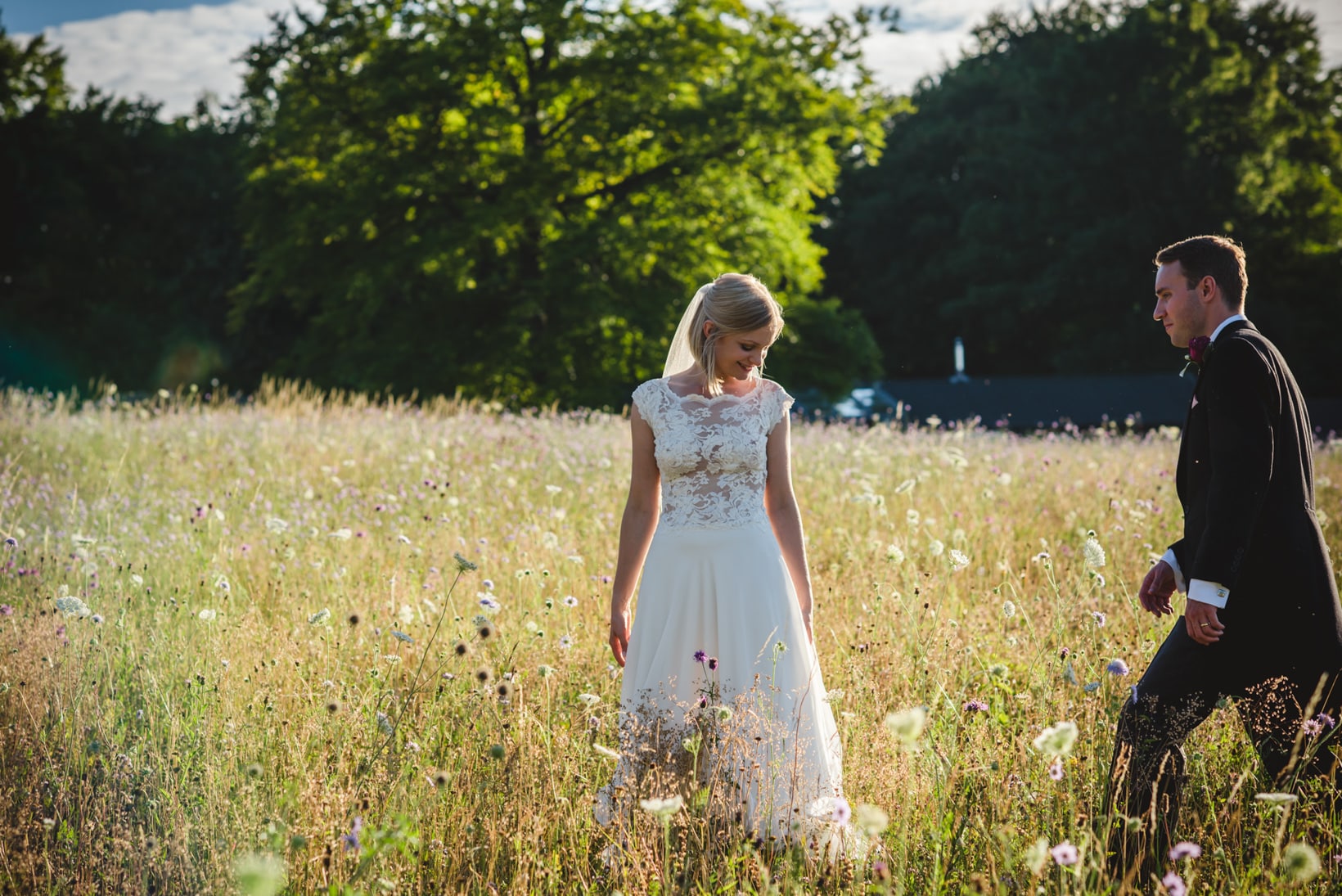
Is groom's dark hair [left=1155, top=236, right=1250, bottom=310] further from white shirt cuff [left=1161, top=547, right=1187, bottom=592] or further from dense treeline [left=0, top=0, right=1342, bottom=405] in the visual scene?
dense treeline [left=0, top=0, right=1342, bottom=405]

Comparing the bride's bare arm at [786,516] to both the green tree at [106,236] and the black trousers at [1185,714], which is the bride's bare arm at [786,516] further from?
the green tree at [106,236]

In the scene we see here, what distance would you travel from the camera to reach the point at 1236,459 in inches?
107

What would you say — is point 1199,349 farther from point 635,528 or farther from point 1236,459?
point 635,528

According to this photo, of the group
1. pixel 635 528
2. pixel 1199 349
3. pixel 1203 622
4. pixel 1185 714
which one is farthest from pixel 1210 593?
pixel 635 528

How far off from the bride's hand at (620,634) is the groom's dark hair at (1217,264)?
1.98 meters

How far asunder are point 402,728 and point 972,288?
1293 inches

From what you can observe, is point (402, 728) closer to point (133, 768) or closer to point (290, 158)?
point (133, 768)

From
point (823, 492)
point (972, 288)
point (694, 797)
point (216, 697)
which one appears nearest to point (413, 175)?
point (823, 492)

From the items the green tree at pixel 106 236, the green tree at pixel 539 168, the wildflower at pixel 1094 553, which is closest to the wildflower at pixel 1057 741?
the wildflower at pixel 1094 553

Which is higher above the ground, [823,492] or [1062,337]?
[1062,337]

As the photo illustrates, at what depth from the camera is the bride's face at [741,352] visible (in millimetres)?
3287

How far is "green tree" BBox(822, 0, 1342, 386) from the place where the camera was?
99.4 feet

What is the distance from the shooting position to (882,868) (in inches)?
70.7

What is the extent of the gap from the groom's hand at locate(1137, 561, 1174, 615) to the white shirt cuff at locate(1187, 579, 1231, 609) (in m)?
0.39
